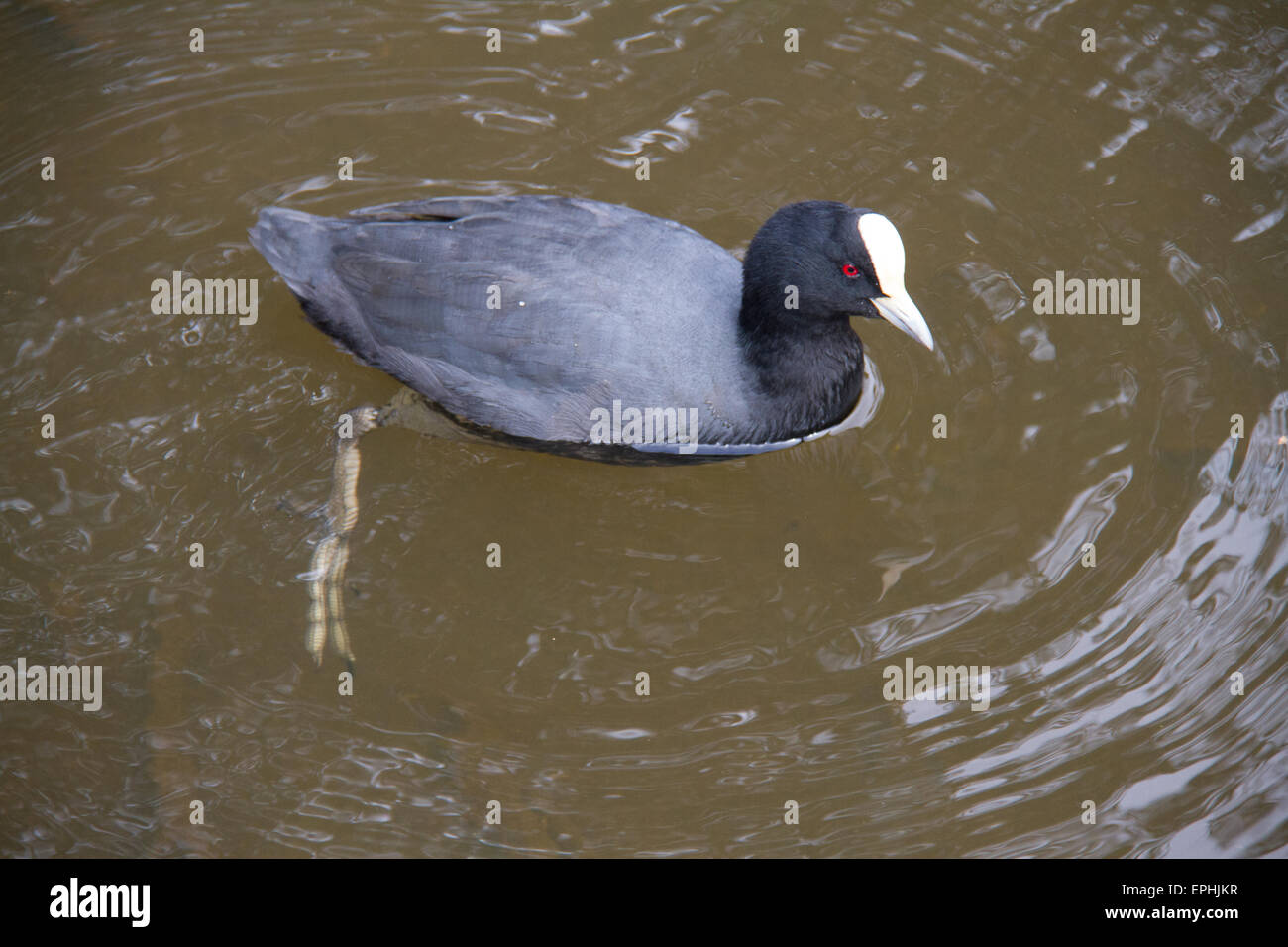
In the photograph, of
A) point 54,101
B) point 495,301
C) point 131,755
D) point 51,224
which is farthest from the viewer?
point 54,101

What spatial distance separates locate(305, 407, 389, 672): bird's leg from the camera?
3.88m

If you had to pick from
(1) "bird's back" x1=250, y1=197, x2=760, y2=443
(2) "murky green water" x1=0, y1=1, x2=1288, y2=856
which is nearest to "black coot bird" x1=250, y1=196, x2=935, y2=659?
(1) "bird's back" x1=250, y1=197, x2=760, y2=443

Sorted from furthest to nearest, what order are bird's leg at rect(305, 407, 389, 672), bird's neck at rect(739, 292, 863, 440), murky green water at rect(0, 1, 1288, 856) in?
bird's neck at rect(739, 292, 863, 440)
bird's leg at rect(305, 407, 389, 672)
murky green water at rect(0, 1, 1288, 856)

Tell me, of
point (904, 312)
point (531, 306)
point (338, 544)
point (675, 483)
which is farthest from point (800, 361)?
point (338, 544)

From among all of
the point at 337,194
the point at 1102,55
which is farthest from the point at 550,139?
the point at 1102,55

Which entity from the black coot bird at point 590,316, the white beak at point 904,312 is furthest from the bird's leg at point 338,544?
the white beak at point 904,312

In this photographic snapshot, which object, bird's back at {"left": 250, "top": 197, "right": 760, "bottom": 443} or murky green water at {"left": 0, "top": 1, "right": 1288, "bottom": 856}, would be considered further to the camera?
bird's back at {"left": 250, "top": 197, "right": 760, "bottom": 443}

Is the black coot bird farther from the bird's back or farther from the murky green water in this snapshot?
the murky green water

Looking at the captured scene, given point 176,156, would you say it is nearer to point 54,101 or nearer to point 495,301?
point 54,101

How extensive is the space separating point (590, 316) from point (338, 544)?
1116mm

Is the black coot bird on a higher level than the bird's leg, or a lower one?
higher

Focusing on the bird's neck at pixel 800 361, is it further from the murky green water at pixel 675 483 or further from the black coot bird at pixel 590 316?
the murky green water at pixel 675 483

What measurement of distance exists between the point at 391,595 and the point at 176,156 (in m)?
2.29

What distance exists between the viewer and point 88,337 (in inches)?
178
